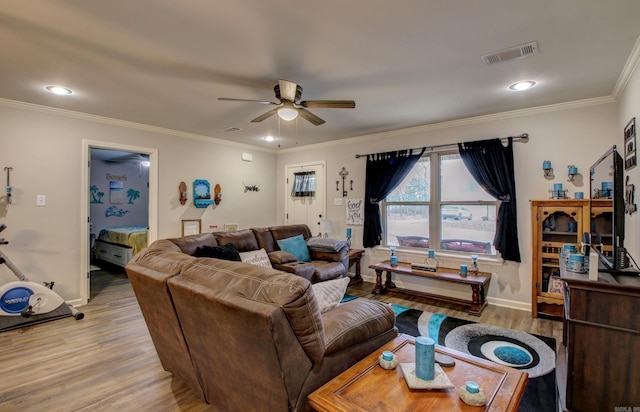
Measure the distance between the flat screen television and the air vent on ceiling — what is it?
93cm

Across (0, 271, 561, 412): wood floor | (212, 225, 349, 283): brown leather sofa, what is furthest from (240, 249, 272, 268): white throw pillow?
(0, 271, 561, 412): wood floor

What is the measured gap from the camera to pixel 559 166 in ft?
11.8

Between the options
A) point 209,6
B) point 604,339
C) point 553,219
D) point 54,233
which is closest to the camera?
point 604,339

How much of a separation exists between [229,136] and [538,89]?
14.4 ft

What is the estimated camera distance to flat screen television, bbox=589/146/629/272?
6.33ft

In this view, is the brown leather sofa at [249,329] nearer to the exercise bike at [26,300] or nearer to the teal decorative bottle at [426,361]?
the teal decorative bottle at [426,361]

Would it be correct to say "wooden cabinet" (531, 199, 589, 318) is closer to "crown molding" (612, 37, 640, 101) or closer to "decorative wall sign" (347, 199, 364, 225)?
"crown molding" (612, 37, 640, 101)

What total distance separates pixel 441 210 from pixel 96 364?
4.34m

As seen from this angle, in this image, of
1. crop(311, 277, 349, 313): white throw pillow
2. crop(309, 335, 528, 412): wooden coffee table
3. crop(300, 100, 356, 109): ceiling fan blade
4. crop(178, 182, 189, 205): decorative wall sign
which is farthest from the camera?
crop(178, 182, 189, 205): decorative wall sign

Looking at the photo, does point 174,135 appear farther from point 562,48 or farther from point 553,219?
point 553,219

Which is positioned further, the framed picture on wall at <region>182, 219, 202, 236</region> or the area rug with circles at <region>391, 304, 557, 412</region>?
the framed picture on wall at <region>182, 219, 202, 236</region>

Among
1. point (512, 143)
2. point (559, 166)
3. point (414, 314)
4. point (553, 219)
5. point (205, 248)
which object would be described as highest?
point (512, 143)

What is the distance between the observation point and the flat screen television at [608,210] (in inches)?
75.9

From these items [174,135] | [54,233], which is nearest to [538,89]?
[174,135]
